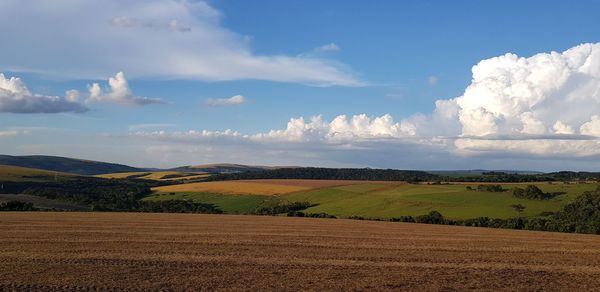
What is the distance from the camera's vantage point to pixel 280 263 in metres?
28.0

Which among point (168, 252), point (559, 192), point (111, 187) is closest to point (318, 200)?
point (559, 192)

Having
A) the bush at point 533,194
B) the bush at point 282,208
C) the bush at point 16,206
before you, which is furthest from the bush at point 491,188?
the bush at point 16,206

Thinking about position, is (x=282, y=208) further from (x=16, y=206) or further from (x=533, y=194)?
(x=16, y=206)

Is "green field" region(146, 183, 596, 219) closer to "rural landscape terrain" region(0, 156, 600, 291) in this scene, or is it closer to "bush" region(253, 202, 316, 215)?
"bush" region(253, 202, 316, 215)

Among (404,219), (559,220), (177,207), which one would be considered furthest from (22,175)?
(559,220)

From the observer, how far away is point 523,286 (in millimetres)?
22812

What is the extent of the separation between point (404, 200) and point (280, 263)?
6760 centimetres

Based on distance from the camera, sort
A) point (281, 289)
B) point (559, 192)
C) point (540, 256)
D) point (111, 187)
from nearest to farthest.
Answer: point (281, 289), point (540, 256), point (559, 192), point (111, 187)

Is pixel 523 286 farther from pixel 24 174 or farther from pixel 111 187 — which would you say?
pixel 24 174

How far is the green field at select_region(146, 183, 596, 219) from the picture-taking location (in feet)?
271

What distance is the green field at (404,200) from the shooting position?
82.8 m

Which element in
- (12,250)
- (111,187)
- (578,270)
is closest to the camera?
(578,270)

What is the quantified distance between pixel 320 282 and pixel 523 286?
8.00 metres

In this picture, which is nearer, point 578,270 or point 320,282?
point 320,282
